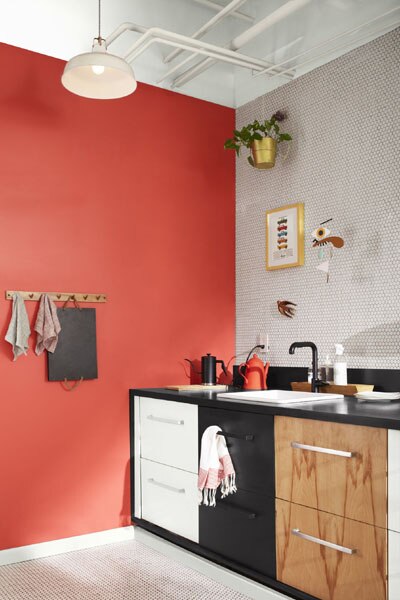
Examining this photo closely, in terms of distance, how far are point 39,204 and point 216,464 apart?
5.48ft

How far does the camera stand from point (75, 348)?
3.46 m

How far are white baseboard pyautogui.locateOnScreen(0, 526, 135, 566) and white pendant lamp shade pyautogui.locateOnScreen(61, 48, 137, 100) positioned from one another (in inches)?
90.5

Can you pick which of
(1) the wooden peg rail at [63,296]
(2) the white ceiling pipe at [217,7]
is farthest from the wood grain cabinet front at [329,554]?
(2) the white ceiling pipe at [217,7]

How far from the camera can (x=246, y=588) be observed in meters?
2.85

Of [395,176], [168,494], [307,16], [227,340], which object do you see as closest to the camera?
[395,176]

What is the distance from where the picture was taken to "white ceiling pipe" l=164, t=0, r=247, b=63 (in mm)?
3295

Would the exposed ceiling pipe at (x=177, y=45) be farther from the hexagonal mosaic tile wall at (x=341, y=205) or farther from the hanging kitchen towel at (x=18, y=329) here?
the hanging kitchen towel at (x=18, y=329)

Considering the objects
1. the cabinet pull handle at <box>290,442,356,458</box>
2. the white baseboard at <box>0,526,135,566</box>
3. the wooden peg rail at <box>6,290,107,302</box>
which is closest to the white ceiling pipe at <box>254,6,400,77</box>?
the wooden peg rail at <box>6,290,107,302</box>

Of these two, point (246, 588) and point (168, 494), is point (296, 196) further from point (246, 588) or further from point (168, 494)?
point (246, 588)

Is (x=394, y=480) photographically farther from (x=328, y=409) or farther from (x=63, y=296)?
(x=63, y=296)

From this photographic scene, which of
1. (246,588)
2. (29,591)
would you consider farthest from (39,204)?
(246,588)

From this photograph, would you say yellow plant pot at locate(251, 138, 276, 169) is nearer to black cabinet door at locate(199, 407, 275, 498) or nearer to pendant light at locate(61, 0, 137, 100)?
pendant light at locate(61, 0, 137, 100)

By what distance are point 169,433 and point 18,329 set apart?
95 centimetres

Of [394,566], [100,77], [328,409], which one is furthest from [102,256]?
[394,566]
